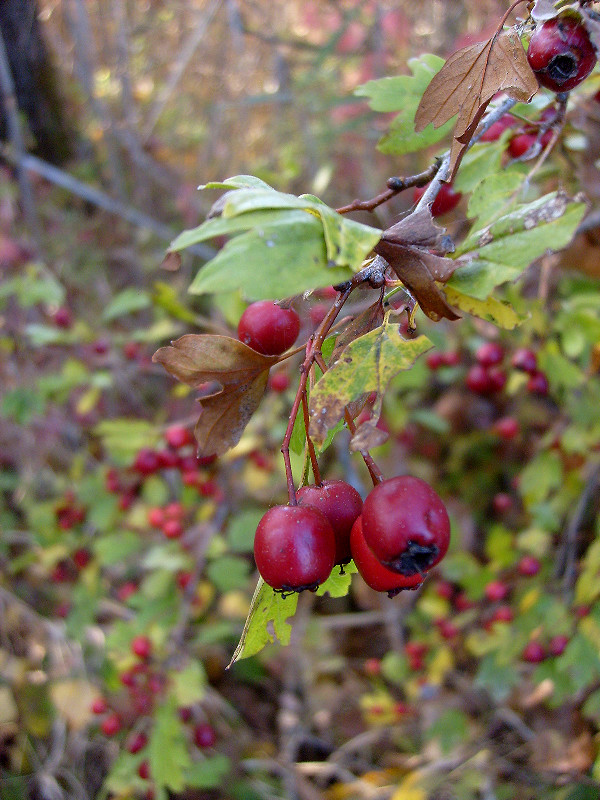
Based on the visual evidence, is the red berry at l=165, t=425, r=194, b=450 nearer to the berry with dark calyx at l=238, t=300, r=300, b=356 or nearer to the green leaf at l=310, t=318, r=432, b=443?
the berry with dark calyx at l=238, t=300, r=300, b=356

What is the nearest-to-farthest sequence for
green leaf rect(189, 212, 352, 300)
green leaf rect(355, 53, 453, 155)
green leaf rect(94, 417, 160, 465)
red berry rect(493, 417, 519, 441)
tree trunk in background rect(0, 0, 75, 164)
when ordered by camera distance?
1. green leaf rect(189, 212, 352, 300)
2. green leaf rect(355, 53, 453, 155)
3. green leaf rect(94, 417, 160, 465)
4. red berry rect(493, 417, 519, 441)
5. tree trunk in background rect(0, 0, 75, 164)

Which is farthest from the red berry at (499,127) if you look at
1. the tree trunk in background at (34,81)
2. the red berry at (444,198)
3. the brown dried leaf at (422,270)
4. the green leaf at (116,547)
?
the tree trunk in background at (34,81)

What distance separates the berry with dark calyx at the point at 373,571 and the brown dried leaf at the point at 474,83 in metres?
0.48

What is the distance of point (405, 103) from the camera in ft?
3.33

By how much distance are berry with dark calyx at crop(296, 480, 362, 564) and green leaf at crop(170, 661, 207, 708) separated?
132 cm

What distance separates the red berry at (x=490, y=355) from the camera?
2.03 meters

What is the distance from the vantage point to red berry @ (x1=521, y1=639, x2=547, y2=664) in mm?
1865

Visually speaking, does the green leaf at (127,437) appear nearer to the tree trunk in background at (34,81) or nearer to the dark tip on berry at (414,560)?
the dark tip on berry at (414,560)

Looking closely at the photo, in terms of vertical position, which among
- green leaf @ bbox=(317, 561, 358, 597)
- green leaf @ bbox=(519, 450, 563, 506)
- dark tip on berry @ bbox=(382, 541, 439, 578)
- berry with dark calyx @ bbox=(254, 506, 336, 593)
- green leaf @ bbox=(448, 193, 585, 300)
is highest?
green leaf @ bbox=(448, 193, 585, 300)

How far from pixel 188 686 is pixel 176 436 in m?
0.86

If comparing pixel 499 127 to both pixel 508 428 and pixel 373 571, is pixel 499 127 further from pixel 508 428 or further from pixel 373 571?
pixel 508 428

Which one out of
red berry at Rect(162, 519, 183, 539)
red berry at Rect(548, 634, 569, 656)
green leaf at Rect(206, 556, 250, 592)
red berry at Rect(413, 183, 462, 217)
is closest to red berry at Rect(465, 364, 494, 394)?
red berry at Rect(548, 634, 569, 656)

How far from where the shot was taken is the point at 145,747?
1.89m

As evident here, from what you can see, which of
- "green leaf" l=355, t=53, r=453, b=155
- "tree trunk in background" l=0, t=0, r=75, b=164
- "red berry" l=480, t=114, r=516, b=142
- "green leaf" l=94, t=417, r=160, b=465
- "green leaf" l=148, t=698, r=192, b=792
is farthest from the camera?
"tree trunk in background" l=0, t=0, r=75, b=164
